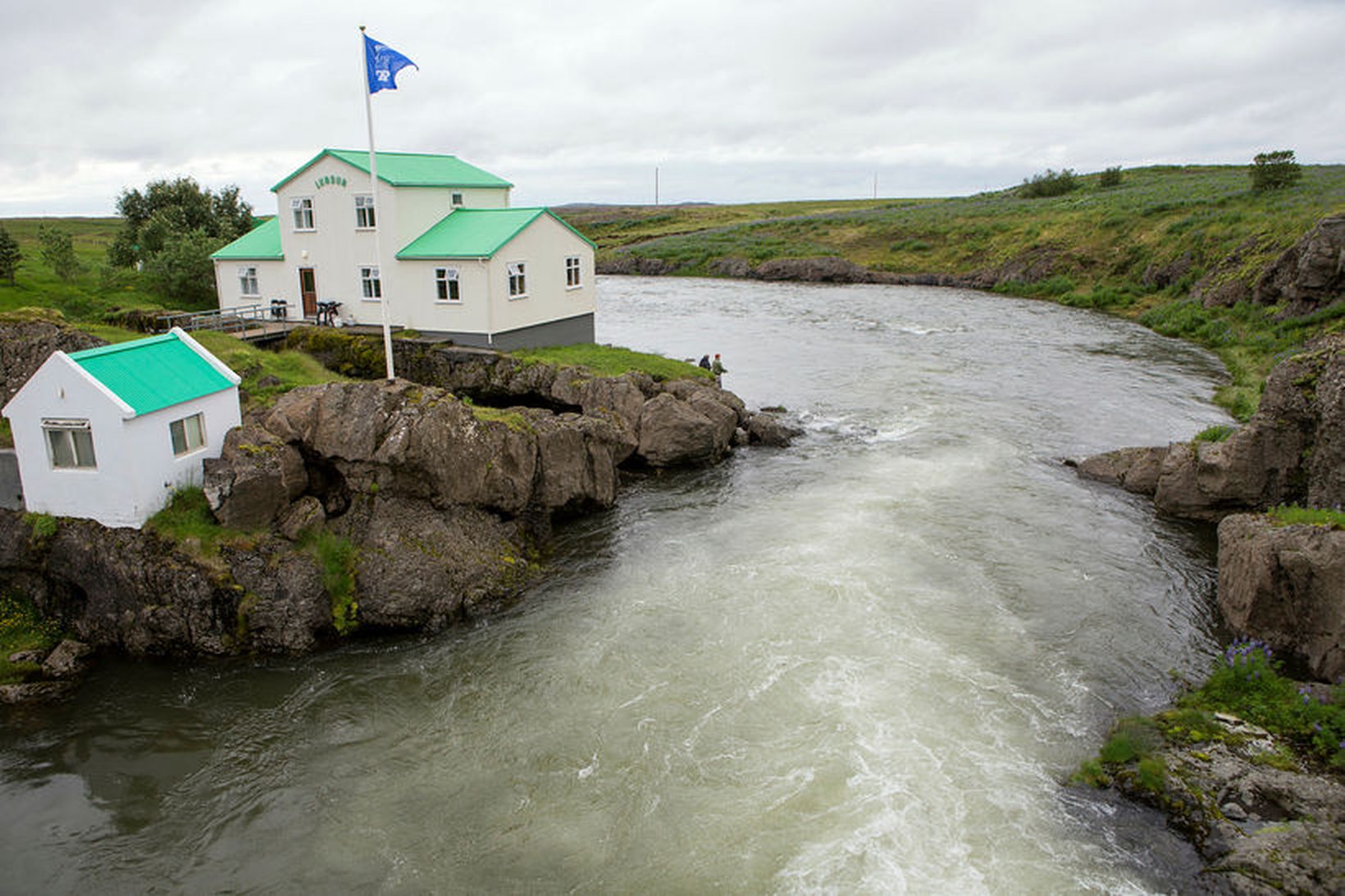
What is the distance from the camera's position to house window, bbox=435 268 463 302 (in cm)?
3481

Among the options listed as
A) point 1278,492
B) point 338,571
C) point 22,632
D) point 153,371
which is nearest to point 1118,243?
point 1278,492

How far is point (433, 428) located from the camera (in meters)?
21.0

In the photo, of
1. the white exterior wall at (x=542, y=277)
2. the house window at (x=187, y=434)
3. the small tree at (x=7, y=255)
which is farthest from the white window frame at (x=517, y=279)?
the small tree at (x=7, y=255)

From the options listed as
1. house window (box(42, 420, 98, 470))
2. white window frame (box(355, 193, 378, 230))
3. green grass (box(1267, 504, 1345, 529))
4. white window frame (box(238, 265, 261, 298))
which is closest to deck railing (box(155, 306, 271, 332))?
white window frame (box(238, 265, 261, 298))

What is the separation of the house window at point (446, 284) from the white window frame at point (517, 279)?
2108mm

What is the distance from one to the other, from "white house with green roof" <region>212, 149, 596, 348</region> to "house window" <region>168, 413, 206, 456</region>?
15.0 m

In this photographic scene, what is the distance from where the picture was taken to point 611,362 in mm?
35562

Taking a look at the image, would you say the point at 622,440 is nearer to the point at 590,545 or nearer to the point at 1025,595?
the point at 590,545

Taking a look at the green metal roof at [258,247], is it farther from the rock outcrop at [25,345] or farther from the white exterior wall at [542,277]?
the rock outcrop at [25,345]

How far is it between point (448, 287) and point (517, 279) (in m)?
2.85

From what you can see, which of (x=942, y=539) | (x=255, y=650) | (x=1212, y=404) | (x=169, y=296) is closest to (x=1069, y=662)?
(x=942, y=539)

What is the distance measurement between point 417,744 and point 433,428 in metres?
8.15

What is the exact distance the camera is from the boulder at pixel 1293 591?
16516mm

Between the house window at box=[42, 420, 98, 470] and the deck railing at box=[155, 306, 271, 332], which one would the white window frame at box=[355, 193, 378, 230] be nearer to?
the deck railing at box=[155, 306, 271, 332]
